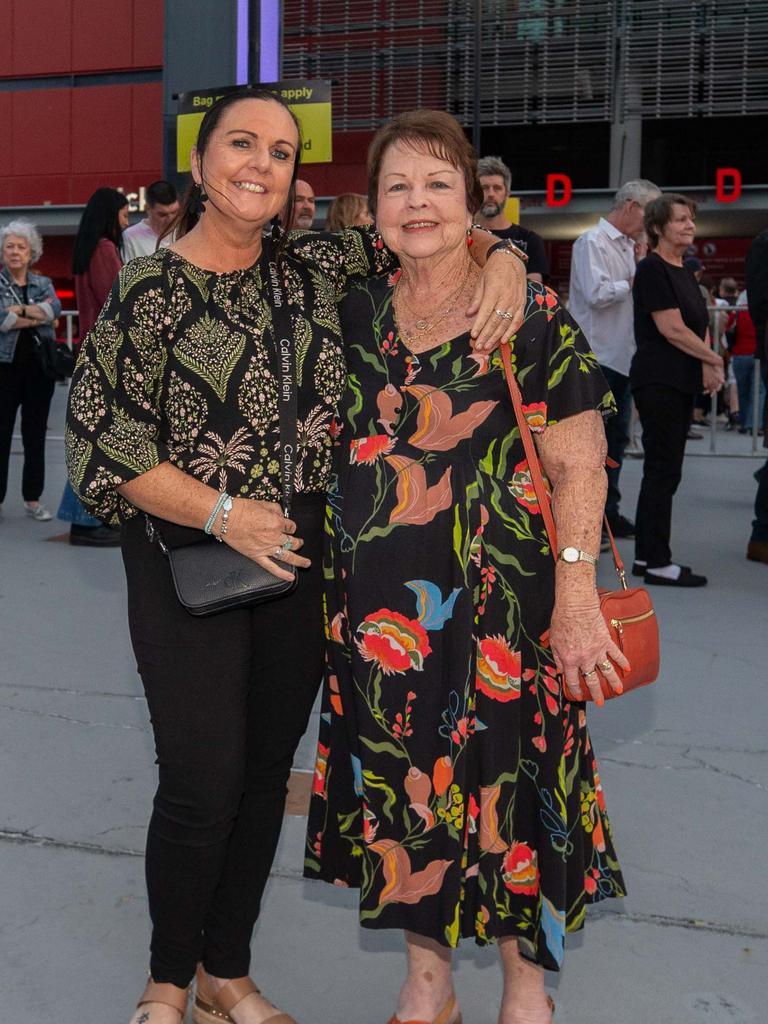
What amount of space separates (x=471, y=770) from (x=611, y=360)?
18.4ft

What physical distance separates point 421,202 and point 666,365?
439cm

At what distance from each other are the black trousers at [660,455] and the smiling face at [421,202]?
4.35 metres

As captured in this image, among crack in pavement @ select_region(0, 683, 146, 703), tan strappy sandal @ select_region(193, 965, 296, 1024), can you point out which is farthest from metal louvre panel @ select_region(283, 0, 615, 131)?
tan strappy sandal @ select_region(193, 965, 296, 1024)

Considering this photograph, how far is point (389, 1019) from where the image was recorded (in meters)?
2.74

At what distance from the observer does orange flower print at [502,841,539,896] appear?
2574mm

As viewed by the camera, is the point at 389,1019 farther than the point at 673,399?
No

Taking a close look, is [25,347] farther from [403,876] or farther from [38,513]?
[403,876]

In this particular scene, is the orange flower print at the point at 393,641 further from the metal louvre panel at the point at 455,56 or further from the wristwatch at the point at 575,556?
the metal louvre panel at the point at 455,56

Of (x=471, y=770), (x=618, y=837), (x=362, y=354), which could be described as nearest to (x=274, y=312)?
(x=362, y=354)

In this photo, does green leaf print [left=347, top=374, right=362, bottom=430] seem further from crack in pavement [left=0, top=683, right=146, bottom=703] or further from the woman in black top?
the woman in black top

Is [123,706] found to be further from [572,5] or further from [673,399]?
[572,5]

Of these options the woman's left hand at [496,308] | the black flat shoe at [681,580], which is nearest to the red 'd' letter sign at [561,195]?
the black flat shoe at [681,580]

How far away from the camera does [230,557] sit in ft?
7.75

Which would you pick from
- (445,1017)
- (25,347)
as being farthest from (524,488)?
(25,347)
